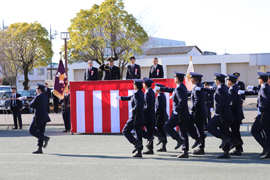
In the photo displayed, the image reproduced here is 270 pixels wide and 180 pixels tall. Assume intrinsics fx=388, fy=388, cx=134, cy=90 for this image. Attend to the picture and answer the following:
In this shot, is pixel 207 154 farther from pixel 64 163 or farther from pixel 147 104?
pixel 64 163

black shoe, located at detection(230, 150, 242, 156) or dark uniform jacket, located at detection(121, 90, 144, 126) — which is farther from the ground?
dark uniform jacket, located at detection(121, 90, 144, 126)

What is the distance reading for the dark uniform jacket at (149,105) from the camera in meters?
9.29

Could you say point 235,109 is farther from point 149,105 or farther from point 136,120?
point 136,120

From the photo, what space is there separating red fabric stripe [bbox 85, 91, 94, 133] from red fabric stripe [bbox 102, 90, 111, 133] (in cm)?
45

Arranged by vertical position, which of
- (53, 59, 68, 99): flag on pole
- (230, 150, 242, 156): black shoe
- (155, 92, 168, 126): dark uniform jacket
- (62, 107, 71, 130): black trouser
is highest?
(53, 59, 68, 99): flag on pole

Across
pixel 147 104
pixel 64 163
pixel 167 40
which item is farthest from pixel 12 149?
pixel 167 40

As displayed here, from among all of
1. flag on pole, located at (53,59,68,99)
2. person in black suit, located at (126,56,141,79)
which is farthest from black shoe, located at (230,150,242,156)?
flag on pole, located at (53,59,68,99)

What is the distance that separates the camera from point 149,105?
933cm

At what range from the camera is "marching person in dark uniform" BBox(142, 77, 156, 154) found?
927cm

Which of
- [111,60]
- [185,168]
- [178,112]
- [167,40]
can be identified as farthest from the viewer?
[167,40]

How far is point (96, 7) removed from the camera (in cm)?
2906

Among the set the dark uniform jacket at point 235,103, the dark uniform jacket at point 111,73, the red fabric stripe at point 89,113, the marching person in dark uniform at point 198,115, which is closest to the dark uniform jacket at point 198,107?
the marching person in dark uniform at point 198,115

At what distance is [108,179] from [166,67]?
43477 millimetres

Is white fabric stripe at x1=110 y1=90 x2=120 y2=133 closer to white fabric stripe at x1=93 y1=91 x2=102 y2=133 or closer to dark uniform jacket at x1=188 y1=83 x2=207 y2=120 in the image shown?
white fabric stripe at x1=93 y1=91 x2=102 y2=133
